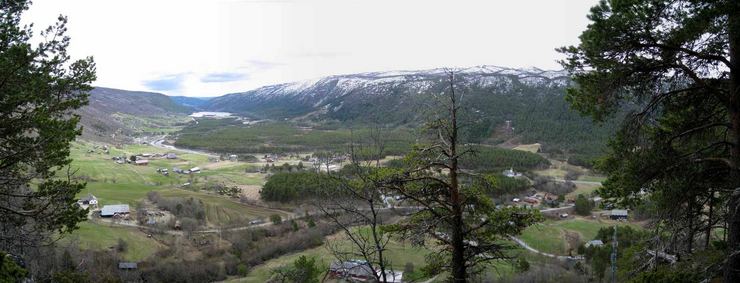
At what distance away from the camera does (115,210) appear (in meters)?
47.6

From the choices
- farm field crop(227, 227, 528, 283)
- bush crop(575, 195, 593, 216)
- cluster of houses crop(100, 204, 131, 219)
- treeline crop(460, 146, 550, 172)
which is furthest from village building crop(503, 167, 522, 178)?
cluster of houses crop(100, 204, 131, 219)

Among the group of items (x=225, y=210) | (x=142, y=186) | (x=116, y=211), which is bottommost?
Result: (x=225, y=210)

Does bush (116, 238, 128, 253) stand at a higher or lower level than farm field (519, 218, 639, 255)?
higher

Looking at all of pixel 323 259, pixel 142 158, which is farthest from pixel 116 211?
pixel 142 158

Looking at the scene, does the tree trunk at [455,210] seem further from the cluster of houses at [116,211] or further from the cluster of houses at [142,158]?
the cluster of houses at [142,158]

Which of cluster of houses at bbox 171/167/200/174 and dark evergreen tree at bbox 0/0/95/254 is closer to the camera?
dark evergreen tree at bbox 0/0/95/254

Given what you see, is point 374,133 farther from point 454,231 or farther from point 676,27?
point 676,27

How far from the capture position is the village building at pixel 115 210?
46.4 meters

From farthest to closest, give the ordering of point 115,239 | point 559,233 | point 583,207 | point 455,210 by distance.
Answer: point 583,207 → point 559,233 → point 115,239 → point 455,210

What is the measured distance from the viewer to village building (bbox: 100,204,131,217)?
4644cm

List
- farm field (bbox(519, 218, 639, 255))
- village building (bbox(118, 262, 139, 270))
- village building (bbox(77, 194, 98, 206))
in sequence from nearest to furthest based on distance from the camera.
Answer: village building (bbox(118, 262, 139, 270)), farm field (bbox(519, 218, 639, 255)), village building (bbox(77, 194, 98, 206))

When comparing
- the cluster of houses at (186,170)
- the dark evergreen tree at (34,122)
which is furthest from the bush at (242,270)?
the cluster of houses at (186,170)

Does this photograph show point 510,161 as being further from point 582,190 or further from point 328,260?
point 328,260

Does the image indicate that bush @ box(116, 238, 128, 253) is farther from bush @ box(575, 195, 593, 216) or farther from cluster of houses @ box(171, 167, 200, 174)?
bush @ box(575, 195, 593, 216)
